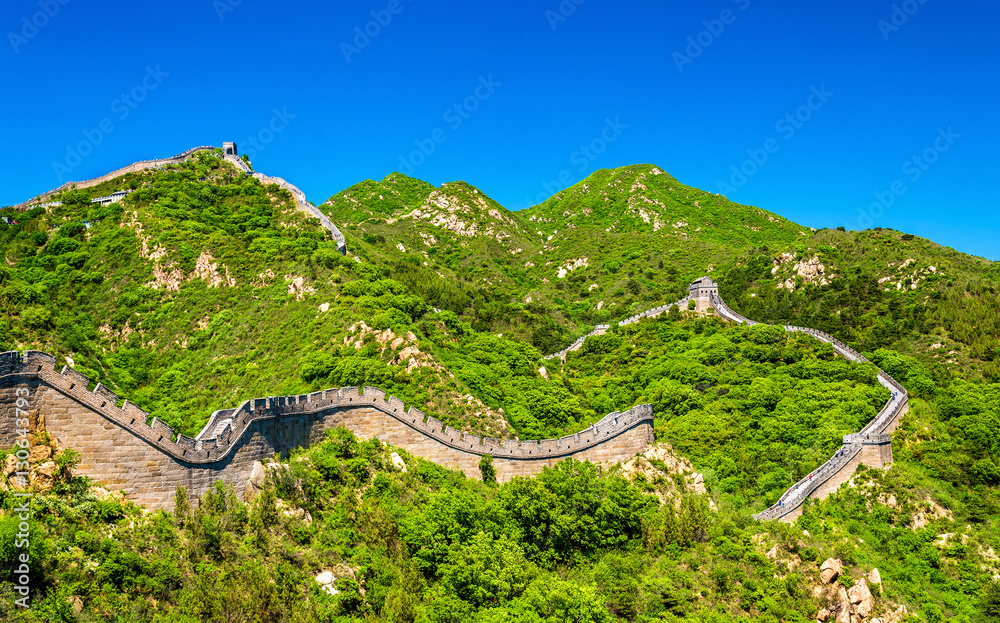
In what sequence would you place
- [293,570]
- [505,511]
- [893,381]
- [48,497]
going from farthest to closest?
[893,381] < [505,511] < [293,570] < [48,497]

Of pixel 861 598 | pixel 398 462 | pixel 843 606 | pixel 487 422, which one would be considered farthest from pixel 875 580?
pixel 398 462

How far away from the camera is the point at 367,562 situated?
23.9 m

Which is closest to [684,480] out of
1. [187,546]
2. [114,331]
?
[187,546]

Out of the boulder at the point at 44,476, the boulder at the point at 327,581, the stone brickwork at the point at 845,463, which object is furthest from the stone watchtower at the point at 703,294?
the boulder at the point at 44,476

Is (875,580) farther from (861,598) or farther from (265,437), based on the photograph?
(265,437)

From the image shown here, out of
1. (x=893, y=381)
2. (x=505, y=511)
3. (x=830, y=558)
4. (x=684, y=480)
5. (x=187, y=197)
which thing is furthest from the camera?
(x=187, y=197)

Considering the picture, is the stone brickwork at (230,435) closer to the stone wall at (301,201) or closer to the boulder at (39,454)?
the boulder at (39,454)

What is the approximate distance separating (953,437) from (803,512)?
14.4 m

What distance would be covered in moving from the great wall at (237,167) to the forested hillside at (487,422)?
1.29 meters

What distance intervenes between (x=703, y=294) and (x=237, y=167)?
45099 millimetres

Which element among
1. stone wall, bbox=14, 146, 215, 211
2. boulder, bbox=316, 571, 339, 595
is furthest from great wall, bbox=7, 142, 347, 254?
boulder, bbox=316, 571, 339, 595

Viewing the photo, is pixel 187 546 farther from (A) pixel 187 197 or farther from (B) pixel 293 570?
(A) pixel 187 197

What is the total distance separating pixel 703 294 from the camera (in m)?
72.6

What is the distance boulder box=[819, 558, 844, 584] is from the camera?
30016 mm
